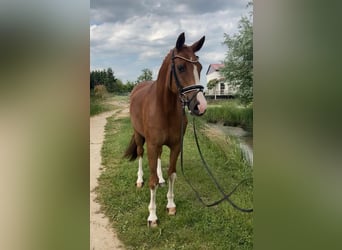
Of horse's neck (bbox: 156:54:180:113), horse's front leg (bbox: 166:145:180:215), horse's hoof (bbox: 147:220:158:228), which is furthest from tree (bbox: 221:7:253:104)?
horse's hoof (bbox: 147:220:158:228)

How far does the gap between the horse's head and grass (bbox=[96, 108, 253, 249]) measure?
0.14 meters

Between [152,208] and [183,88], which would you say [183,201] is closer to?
[152,208]

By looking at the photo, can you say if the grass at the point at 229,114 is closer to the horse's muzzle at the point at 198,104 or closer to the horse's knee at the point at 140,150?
the horse's muzzle at the point at 198,104

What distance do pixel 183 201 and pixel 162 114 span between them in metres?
0.49

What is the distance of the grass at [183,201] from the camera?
Answer: 1507 mm

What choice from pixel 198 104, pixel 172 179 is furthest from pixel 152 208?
pixel 198 104

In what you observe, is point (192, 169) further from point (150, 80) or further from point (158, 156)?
point (150, 80)

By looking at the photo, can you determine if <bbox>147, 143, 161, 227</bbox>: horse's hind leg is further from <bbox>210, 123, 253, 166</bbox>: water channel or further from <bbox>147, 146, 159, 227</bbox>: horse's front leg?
<bbox>210, 123, 253, 166</bbox>: water channel

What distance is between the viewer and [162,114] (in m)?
1.59

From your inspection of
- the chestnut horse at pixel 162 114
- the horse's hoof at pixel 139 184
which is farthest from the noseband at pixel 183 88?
the horse's hoof at pixel 139 184

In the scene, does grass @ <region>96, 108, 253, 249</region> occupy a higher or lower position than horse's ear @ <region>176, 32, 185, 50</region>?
lower

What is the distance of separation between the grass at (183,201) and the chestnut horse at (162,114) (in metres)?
0.03

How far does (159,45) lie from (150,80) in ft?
0.61

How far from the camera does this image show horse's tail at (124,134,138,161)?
1608 millimetres
